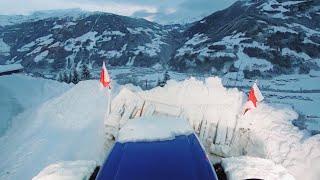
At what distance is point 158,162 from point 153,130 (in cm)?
100

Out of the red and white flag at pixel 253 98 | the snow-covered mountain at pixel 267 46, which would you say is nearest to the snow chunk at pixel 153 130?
the red and white flag at pixel 253 98

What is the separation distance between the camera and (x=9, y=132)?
14688mm

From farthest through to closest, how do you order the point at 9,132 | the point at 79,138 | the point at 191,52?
the point at 191,52 < the point at 9,132 < the point at 79,138

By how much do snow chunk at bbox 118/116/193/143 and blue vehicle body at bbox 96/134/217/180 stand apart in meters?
0.17

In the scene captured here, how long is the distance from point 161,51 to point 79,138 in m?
178

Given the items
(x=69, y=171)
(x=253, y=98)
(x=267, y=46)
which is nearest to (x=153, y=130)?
(x=69, y=171)

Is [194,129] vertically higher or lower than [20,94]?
higher

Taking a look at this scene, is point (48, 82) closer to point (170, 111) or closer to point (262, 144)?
point (170, 111)

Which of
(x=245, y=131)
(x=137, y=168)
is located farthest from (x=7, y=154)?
(x=137, y=168)

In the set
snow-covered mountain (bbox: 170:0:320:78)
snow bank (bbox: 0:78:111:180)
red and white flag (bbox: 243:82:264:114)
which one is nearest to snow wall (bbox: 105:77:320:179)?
red and white flag (bbox: 243:82:264:114)

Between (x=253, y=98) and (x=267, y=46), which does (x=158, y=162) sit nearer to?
→ (x=253, y=98)

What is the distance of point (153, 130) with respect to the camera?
6.21m

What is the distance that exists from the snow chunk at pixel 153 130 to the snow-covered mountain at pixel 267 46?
4186 inches

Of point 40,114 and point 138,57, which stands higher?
point 40,114
